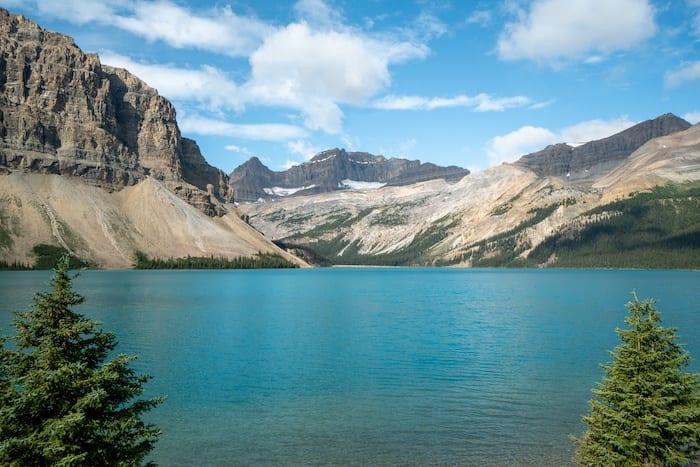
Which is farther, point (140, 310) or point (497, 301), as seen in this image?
point (497, 301)

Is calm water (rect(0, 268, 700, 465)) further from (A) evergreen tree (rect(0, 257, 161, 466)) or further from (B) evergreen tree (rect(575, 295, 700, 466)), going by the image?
(A) evergreen tree (rect(0, 257, 161, 466))

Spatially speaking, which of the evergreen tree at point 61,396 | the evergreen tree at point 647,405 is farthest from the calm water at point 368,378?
the evergreen tree at point 61,396

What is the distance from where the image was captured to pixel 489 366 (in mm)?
47375

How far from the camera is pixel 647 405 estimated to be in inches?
745

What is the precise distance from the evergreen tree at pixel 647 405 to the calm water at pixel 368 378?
274 inches

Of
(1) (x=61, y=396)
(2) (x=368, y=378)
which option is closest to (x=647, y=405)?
(1) (x=61, y=396)

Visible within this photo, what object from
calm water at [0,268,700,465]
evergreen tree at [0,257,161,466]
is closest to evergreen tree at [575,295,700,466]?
calm water at [0,268,700,465]

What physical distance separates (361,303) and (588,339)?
4954 cm

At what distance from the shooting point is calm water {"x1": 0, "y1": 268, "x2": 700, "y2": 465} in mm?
Result: 27938

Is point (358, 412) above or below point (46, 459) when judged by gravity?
below

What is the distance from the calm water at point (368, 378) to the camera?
27.9 metres

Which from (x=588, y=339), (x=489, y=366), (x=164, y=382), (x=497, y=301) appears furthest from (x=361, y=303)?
(x=164, y=382)

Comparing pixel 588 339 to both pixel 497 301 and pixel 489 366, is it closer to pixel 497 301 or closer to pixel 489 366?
pixel 489 366

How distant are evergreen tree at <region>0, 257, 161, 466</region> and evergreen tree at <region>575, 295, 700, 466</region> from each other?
16.4 metres
